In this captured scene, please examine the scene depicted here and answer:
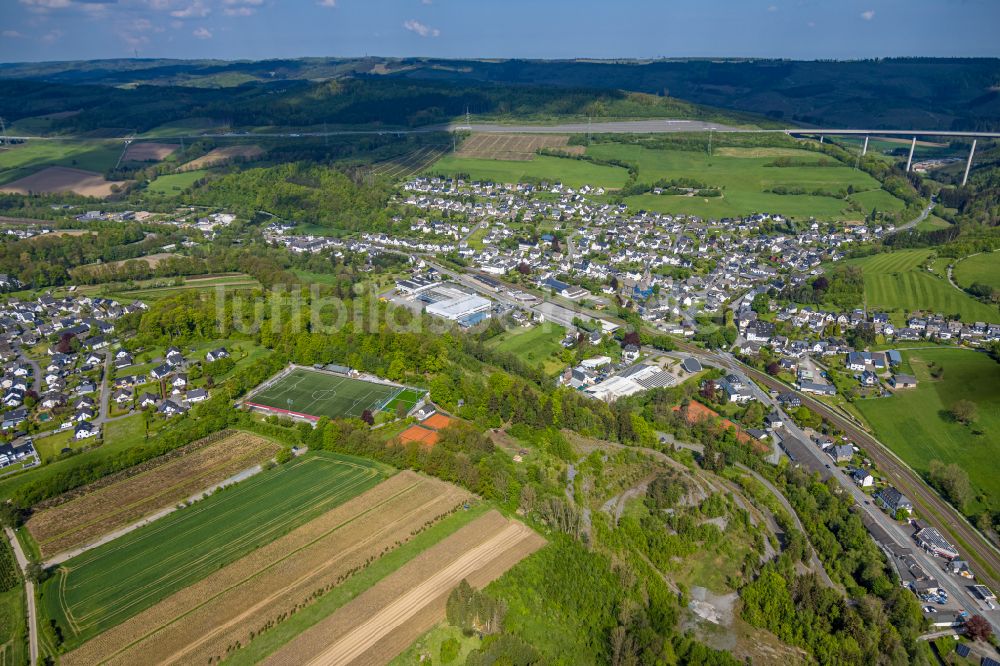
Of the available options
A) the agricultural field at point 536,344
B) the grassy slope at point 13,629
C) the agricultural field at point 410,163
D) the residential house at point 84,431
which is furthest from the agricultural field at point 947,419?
the agricultural field at point 410,163

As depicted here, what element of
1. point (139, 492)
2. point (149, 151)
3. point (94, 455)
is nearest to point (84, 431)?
point (94, 455)

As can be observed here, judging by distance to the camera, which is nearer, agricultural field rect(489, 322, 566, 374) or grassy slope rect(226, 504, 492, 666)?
grassy slope rect(226, 504, 492, 666)

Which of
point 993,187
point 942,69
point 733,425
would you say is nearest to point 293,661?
point 733,425

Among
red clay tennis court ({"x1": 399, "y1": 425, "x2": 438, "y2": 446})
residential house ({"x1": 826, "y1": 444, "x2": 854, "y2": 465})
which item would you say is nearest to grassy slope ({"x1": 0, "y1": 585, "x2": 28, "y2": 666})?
red clay tennis court ({"x1": 399, "y1": 425, "x2": 438, "y2": 446})

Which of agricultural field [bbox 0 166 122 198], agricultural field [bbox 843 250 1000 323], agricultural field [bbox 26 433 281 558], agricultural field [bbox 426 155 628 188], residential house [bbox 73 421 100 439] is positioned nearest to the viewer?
agricultural field [bbox 26 433 281 558]

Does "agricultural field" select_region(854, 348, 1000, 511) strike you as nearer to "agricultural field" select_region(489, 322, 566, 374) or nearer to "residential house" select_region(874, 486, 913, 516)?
"residential house" select_region(874, 486, 913, 516)

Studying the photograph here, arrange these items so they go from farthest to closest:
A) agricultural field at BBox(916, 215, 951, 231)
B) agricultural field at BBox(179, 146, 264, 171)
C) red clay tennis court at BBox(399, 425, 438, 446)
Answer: agricultural field at BBox(179, 146, 264, 171)
agricultural field at BBox(916, 215, 951, 231)
red clay tennis court at BBox(399, 425, 438, 446)

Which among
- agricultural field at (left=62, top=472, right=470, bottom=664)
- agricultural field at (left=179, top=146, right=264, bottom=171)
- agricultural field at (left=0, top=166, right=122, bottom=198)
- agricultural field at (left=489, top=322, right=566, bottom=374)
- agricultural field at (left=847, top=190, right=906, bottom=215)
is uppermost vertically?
agricultural field at (left=179, top=146, right=264, bottom=171)
